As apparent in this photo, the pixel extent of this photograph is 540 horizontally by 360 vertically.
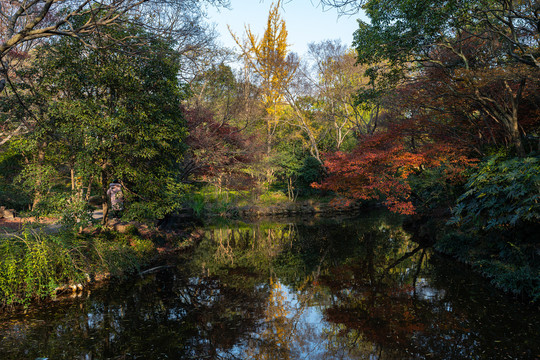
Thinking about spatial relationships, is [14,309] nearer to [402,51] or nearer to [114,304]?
[114,304]

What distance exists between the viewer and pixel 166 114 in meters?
10.5

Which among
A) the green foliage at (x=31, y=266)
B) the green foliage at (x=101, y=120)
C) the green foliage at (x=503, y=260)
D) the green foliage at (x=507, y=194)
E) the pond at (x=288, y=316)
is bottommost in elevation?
the pond at (x=288, y=316)

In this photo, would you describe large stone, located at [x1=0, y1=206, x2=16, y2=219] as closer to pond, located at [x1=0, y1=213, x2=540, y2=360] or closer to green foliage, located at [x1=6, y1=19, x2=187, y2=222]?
green foliage, located at [x1=6, y1=19, x2=187, y2=222]

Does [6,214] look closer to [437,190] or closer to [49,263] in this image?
[49,263]

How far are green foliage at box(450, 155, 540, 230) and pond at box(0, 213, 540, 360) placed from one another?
1.62 meters

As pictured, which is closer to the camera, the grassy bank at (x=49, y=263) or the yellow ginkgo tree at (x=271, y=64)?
the grassy bank at (x=49, y=263)

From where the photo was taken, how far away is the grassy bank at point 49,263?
6.48 meters

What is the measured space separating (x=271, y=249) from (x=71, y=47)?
8942 mm

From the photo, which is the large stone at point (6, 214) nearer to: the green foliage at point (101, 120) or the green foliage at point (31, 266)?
the green foliage at point (101, 120)

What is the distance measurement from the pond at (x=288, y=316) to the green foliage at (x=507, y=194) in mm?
1619

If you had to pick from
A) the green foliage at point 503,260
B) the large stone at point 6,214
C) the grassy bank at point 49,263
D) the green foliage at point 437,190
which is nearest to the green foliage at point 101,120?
the grassy bank at point 49,263

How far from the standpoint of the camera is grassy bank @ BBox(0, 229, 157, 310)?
648 centimetres

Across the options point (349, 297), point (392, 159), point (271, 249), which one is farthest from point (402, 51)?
point (271, 249)

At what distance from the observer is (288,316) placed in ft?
21.5
